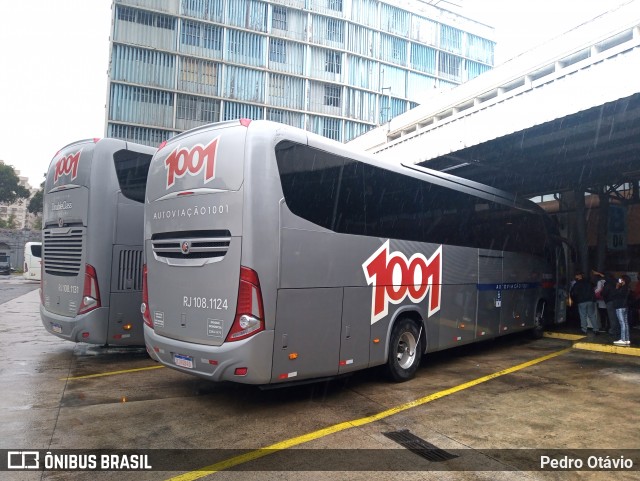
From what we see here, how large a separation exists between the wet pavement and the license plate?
1.96 feet

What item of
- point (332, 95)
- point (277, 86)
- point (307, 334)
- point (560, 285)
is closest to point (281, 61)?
point (277, 86)

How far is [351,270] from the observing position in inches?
258

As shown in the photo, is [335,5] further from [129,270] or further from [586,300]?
[129,270]

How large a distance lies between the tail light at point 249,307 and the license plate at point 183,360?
2.77ft

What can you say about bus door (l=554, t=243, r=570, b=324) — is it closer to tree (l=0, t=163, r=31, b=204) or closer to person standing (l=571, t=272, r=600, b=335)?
person standing (l=571, t=272, r=600, b=335)

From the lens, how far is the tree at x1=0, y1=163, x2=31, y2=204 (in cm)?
6462

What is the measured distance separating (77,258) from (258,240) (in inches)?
190

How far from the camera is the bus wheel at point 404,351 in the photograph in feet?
24.1

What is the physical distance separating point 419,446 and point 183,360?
10.1 feet

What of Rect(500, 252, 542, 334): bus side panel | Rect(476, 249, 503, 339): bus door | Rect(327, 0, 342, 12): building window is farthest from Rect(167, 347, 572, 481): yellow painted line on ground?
Rect(327, 0, 342, 12): building window

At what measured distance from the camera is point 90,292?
8305 mm

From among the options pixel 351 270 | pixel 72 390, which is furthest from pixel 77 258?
pixel 351 270

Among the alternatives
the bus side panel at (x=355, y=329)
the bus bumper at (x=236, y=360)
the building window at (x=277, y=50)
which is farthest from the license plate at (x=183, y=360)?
the building window at (x=277, y=50)

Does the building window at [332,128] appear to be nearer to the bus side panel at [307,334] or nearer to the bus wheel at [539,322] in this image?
the bus wheel at [539,322]
